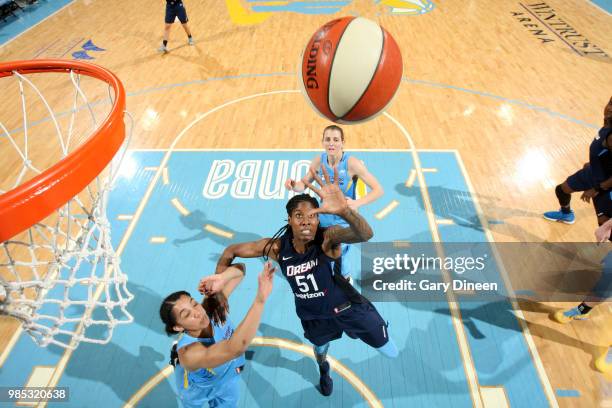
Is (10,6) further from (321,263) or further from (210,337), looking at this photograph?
(321,263)

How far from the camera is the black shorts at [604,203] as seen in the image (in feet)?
13.1

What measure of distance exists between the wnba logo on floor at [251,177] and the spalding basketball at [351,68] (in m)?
2.48

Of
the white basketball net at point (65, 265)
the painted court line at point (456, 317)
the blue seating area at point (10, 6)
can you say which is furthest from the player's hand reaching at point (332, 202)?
the blue seating area at point (10, 6)

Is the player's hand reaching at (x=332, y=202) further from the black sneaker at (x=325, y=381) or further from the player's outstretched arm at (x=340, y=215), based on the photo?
the black sneaker at (x=325, y=381)

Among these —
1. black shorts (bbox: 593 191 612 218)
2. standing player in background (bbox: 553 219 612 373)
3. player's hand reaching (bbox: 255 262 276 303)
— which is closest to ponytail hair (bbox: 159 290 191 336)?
player's hand reaching (bbox: 255 262 276 303)

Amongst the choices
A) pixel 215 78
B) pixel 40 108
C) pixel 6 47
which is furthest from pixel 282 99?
pixel 6 47

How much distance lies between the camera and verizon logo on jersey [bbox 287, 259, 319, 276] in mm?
2775

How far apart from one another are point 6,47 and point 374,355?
11.3 meters

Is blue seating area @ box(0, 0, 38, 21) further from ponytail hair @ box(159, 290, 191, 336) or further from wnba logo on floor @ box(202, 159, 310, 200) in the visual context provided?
ponytail hair @ box(159, 290, 191, 336)

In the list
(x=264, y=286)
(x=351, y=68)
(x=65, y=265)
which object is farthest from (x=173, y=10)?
(x=264, y=286)

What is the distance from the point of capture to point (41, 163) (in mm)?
6164

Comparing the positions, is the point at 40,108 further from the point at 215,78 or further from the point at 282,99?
the point at 282,99

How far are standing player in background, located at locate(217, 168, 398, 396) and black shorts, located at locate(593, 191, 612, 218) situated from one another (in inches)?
109

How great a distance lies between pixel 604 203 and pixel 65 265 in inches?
195
